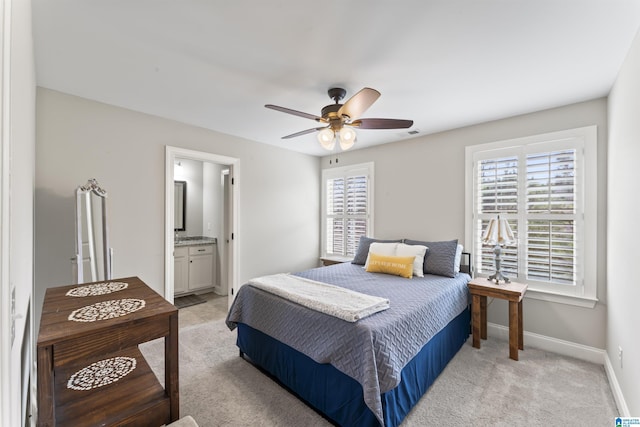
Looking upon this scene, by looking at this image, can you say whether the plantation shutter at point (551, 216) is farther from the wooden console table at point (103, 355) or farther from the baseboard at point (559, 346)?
the wooden console table at point (103, 355)

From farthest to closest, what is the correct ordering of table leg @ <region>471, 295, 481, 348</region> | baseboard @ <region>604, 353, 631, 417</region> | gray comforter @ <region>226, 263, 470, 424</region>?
table leg @ <region>471, 295, 481, 348</region>
baseboard @ <region>604, 353, 631, 417</region>
gray comforter @ <region>226, 263, 470, 424</region>

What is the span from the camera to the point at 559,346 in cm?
289

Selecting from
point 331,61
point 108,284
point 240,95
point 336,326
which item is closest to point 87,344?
point 108,284

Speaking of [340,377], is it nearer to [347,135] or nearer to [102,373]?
[102,373]

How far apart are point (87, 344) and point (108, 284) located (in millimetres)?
773

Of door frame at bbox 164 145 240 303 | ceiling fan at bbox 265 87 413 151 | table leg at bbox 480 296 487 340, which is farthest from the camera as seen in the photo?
door frame at bbox 164 145 240 303

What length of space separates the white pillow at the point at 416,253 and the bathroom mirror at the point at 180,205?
13.2 ft

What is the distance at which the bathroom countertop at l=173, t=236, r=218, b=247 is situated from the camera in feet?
15.5

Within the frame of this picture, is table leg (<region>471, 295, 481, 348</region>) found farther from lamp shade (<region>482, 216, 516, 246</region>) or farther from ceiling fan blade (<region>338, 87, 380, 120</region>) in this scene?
ceiling fan blade (<region>338, 87, 380, 120</region>)

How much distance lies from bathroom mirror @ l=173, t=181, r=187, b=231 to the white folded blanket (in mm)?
3285

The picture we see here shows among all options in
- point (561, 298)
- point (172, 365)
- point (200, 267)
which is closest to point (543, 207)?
point (561, 298)

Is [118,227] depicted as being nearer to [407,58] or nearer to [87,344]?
[87,344]

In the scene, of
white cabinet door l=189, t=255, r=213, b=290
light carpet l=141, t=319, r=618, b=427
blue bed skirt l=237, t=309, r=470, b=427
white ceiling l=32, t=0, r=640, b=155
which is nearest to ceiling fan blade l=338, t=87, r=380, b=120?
white ceiling l=32, t=0, r=640, b=155

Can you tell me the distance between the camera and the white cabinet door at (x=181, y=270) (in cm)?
455
